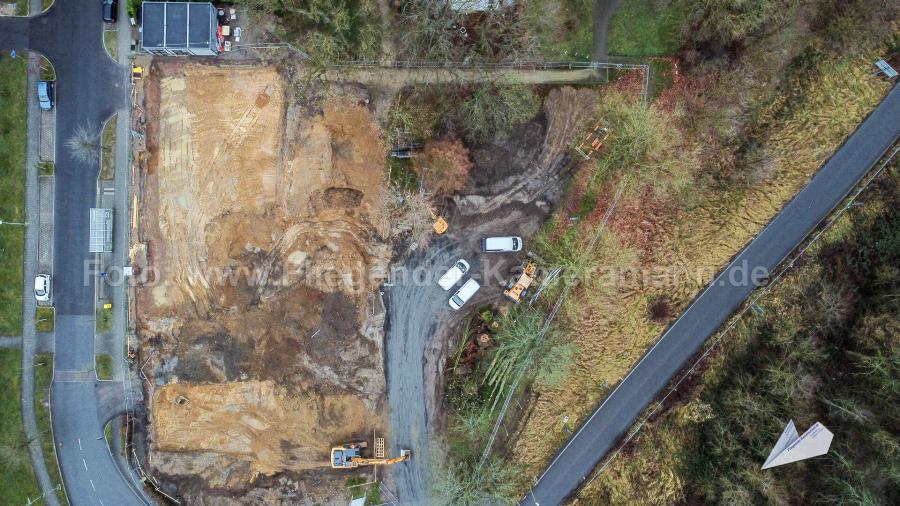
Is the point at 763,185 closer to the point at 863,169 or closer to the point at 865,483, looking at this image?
the point at 863,169

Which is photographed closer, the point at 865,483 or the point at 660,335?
the point at 865,483

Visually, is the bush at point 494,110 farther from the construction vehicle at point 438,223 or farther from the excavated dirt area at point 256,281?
the excavated dirt area at point 256,281

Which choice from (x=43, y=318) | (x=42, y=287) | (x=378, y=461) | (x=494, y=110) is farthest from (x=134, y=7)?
(x=378, y=461)

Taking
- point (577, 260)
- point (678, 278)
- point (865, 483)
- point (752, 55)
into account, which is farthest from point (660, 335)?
point (752, 55)

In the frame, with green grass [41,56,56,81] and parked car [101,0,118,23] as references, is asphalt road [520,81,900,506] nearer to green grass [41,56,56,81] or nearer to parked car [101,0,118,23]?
parked car [101,0,118,23]

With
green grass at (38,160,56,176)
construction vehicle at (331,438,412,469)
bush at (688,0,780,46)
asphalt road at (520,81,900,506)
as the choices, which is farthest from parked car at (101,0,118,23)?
asphalt road at (520,81,900,506)

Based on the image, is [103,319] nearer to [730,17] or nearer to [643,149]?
[643,149]
